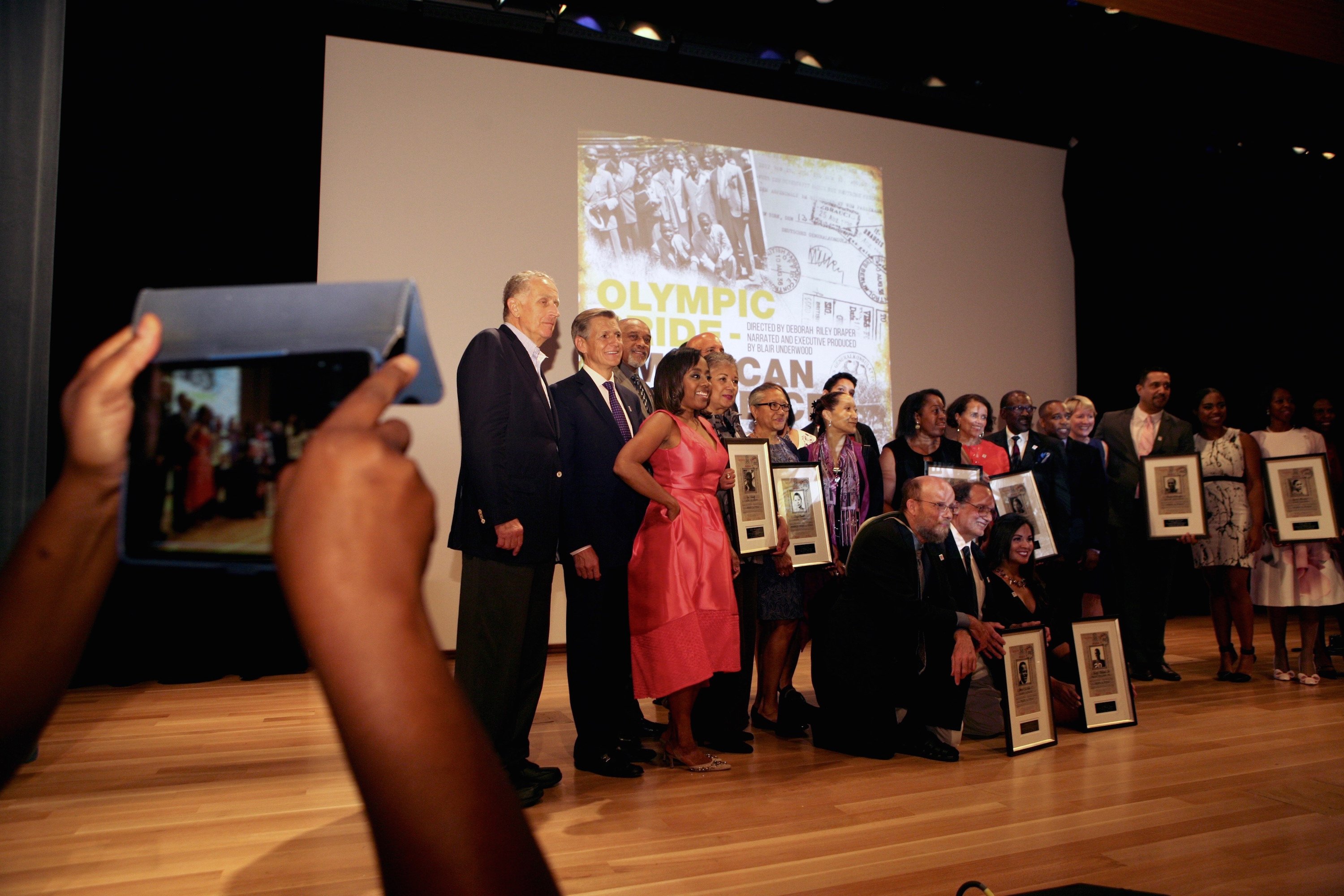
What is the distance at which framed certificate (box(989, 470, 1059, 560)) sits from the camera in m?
4.17

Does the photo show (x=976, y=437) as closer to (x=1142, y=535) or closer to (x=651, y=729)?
(x=1142, y=535)

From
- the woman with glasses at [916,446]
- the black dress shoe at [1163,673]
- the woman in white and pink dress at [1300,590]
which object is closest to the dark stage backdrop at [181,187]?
the woman with glasses at [916,446]

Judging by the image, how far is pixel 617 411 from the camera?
10.6ft

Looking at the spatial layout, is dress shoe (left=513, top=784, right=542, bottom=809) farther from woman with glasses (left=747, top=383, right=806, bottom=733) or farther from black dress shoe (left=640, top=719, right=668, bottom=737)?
woman with glasses (left=747, top=383, right=806, bottom=733)

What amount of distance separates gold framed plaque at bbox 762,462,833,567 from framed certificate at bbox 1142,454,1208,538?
6.77 ft

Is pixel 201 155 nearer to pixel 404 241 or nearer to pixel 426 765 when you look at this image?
pixel 404 241

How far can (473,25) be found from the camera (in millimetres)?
5555

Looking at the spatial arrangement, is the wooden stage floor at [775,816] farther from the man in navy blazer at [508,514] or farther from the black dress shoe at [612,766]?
the man in navy blazer at [508,514]

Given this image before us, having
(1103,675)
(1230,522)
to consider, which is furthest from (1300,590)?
(1103,675)

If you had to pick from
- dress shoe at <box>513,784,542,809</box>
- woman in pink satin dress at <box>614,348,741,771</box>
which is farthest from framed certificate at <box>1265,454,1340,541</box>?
dress shoe at <box>513,784,542,809</box>

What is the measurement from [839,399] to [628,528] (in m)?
1.39

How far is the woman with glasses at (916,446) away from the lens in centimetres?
418

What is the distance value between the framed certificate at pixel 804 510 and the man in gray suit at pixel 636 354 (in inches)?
24.5

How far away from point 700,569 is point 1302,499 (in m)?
3.44
